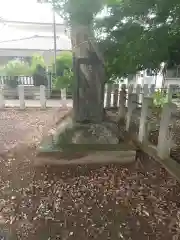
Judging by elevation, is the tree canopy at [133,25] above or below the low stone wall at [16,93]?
above

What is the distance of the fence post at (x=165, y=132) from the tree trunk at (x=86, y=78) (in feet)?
5.01

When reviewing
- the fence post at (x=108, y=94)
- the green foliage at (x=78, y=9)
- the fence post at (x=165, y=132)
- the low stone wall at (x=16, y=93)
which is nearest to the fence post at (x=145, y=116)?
the fence post at (x=165, y=132)

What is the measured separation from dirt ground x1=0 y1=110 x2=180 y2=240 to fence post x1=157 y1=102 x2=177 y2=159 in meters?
0.28

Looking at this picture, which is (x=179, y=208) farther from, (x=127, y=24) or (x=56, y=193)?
(x=127, y=24)

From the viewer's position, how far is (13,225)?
3.00 m

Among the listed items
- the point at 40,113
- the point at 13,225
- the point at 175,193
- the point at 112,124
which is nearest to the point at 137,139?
the point at 112,124

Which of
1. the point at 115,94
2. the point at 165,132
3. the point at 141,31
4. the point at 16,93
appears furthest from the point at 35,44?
the point at 165,132

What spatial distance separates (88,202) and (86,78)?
261 cm

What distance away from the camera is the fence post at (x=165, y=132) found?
414cm

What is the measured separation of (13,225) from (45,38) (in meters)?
21.2

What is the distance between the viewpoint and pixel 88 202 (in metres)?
3.49

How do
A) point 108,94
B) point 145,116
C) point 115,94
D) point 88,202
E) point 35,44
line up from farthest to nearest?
point 35,44 → point 108,94 → point 115,94 → point 145,116 → point 88,202

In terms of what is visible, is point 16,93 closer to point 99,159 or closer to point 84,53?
point 84,53

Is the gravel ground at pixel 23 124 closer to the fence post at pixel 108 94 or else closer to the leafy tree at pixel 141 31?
the fence post at pixel 108 94
